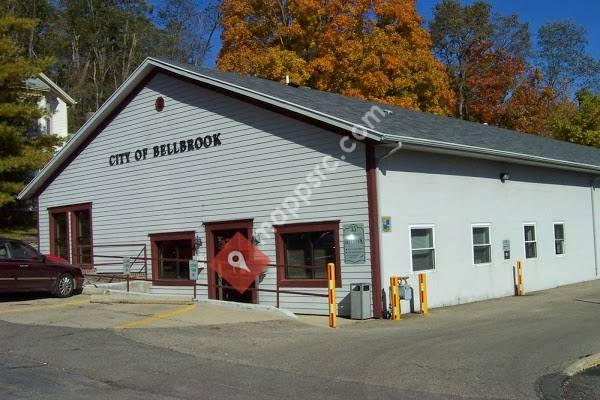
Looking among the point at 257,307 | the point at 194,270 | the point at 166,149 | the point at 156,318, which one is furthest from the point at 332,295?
the point at 166,149

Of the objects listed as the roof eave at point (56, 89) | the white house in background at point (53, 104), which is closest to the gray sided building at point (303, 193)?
the white house in background at point (53, 104)

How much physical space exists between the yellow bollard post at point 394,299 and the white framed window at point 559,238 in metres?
9.41

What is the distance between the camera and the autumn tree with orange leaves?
33562 mm

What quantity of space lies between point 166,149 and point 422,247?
25.2 ft

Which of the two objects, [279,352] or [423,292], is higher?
[423,292]

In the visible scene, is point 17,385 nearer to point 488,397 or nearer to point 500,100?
point 488,397

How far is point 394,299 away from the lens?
1409cm

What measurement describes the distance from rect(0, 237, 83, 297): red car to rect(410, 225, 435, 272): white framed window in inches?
352

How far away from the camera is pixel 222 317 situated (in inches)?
550

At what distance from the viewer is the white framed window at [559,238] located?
21.6 m

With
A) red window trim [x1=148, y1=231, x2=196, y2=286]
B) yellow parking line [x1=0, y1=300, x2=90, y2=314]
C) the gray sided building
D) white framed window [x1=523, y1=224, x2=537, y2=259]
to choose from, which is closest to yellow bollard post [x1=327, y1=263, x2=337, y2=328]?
the gray sided building

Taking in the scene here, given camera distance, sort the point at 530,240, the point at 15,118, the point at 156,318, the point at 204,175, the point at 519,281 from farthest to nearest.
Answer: the point at 15,118 → the point at 530,240 → the point at 519,281 → the point at 204,175 → the point at 156,318

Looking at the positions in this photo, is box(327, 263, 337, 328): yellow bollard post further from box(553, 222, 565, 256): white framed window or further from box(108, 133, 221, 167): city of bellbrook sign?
box(553, 222, 565, 256): white framed window

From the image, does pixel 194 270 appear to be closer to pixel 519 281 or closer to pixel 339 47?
pixel 519 281
